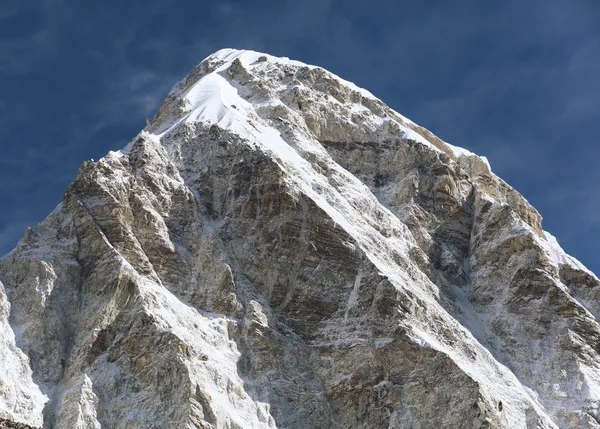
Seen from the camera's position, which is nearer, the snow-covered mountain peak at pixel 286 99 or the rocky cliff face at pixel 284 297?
the rocky cliff face at pixel 284 297

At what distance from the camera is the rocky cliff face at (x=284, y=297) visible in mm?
74312

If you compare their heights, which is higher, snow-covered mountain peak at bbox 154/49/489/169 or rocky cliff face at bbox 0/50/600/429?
A: snow-covered mountain peak at bbox 154/49/489/169

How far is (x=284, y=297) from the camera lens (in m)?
84.5

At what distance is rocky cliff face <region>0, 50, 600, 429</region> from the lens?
7431cm

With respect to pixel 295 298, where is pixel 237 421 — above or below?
below

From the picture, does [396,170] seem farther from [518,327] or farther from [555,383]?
[555,383]

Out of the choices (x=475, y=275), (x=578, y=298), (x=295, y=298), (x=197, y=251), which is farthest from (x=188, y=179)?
(x=578, y=298)

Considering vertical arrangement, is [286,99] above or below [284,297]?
above

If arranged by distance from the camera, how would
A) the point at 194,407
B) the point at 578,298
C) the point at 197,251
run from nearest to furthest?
the point at 194,407 → the point at 197,251 → the point at 578,298

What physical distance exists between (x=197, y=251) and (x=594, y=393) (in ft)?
102

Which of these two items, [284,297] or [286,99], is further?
[286,99]

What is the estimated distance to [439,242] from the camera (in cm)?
10000

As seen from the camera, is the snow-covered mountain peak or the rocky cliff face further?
the snow-covered mountain peak

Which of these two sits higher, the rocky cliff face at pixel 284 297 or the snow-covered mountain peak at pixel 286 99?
the snow-covered mountain peak at pixel 286 99
